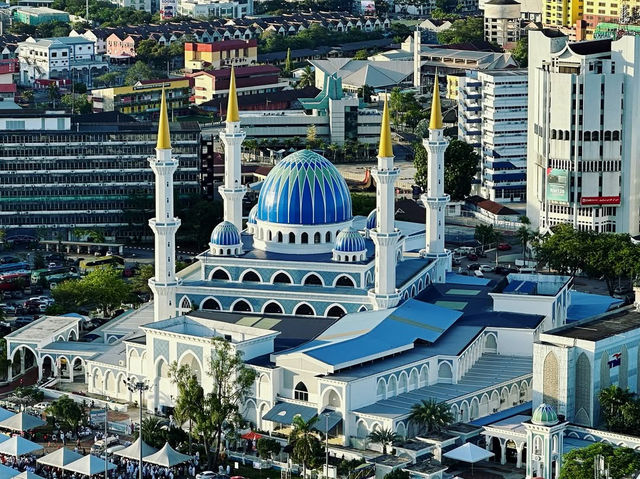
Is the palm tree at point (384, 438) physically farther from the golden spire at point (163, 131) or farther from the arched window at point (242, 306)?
the golden spire at point (163, 131)

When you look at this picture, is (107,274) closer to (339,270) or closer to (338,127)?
(339,270)

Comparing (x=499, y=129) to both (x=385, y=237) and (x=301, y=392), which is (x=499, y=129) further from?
(x=301, y=392)

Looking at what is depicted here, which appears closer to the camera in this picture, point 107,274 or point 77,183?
point 107,274

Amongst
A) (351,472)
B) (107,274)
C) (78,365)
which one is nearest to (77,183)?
(107,274)

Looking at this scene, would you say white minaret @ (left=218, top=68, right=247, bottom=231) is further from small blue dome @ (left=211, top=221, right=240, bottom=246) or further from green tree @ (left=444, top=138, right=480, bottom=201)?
green tree @ (left=444, top=138, right=480, bottom=201)

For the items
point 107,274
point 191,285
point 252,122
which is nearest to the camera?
point 191,285

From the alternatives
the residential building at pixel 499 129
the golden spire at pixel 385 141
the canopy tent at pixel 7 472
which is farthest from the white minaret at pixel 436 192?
the residential building at pixel 499 129

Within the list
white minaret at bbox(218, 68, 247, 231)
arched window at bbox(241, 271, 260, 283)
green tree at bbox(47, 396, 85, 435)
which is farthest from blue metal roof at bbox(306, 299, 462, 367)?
white minaret at bbox(218, 68, 247, 231)
